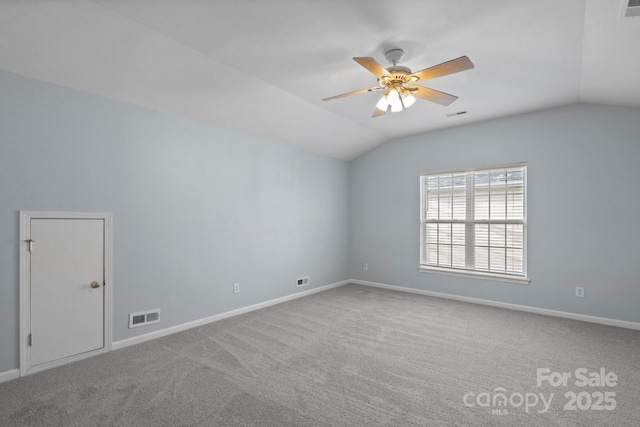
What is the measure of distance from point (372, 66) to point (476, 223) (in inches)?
139

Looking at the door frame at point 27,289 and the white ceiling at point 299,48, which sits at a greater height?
the white ceiling at point 299,48

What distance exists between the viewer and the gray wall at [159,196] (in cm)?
269

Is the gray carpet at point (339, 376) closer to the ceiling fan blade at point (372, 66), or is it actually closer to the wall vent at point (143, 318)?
the wall vent at point (143, 318)

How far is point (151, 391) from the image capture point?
7.97 ft

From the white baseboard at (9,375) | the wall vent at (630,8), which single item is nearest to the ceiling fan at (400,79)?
the wall vent at (630,8)

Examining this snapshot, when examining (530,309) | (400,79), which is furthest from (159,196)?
(530,309)

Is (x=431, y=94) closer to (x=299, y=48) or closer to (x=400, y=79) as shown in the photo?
(x=400, y=79)

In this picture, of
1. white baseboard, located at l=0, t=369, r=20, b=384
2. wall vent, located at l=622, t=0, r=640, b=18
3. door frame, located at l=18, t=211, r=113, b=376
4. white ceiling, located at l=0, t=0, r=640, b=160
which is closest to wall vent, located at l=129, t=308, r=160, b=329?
door frame, located at l=18, t=211, r=113, b=376

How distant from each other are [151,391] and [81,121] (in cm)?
257

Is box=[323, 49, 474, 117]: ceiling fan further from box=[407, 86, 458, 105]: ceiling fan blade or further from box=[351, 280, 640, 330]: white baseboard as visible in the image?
box=[351, 280, 640, 330]: white baseboard

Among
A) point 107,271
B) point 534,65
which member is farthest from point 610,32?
point 107,271

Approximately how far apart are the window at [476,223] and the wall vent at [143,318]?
163 inches

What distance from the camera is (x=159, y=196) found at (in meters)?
3.58

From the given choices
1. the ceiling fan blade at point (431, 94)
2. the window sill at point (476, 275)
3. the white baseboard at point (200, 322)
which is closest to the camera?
the ceiling fan blade at point (431, 94)
